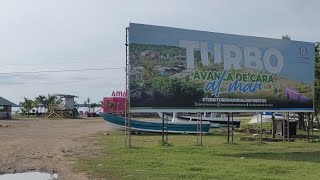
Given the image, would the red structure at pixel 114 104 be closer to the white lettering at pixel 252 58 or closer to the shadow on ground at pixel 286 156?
the white lettering at pixel 252 58

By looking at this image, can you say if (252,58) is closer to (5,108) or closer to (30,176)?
(30,176)

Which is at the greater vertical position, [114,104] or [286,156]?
[114,104]

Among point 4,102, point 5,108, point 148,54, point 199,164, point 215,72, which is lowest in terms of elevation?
point 199,164

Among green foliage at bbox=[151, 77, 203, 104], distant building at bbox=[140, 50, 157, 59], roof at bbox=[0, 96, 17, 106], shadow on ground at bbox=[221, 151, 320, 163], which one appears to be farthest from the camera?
roof at bbox=[0, 96, 17, 106]

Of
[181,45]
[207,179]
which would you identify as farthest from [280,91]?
[207,179]

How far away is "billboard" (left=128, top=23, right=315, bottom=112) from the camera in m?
20.0

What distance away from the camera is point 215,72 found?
842 inches

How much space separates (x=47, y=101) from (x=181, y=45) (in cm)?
6482

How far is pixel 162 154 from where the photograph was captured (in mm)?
17969

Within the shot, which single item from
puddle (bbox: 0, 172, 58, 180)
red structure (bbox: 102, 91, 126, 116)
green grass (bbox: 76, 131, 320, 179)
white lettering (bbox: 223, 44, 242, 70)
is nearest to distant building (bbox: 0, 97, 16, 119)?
red structure (bbox: 102, 91, 126, 116)

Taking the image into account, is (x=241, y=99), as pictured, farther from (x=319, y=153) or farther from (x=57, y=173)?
(x=57, y=173)

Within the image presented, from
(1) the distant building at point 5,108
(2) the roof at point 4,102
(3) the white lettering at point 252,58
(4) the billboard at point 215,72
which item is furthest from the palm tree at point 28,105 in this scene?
(3) the white lettering at point 252,58

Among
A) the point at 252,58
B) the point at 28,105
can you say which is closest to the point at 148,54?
the point at 252,58

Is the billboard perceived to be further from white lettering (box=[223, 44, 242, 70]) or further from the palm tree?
the palm tree
